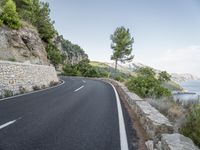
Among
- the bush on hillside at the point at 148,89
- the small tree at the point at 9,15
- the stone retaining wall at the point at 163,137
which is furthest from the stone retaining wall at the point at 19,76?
the small tree at the point at 9,15

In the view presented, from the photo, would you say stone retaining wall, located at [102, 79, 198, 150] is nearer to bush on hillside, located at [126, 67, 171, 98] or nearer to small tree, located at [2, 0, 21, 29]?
bush on hillside, located at [126, 67, 171, 98]

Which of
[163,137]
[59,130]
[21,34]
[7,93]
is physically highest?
[21,34]

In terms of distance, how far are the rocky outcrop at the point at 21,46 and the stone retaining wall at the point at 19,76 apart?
26.0ft

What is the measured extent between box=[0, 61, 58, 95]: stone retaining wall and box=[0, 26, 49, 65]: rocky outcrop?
26.0 feet

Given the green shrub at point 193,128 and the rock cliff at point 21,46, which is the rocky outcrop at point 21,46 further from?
the green shrub at point 193,128

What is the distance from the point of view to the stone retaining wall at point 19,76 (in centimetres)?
1385

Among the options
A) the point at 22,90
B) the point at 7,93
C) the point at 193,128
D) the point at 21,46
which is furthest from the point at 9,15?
the point at 193,128

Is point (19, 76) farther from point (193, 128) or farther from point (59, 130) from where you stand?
point (193, 128)

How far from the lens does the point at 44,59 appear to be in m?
38.3

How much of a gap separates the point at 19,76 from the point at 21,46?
57.5ft

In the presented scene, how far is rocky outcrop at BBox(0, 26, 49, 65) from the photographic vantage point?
28.7 meters

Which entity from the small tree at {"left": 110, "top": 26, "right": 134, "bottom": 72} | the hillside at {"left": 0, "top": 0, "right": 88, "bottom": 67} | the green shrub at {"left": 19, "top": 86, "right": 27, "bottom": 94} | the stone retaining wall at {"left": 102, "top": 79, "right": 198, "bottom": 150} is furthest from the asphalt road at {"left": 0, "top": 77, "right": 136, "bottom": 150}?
the small tree at {"left": 110, "top": 26, "right": 134, "bottom": 72}

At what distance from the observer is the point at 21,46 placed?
31.9 meters

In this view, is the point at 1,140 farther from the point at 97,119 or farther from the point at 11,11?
the point at 11,11
